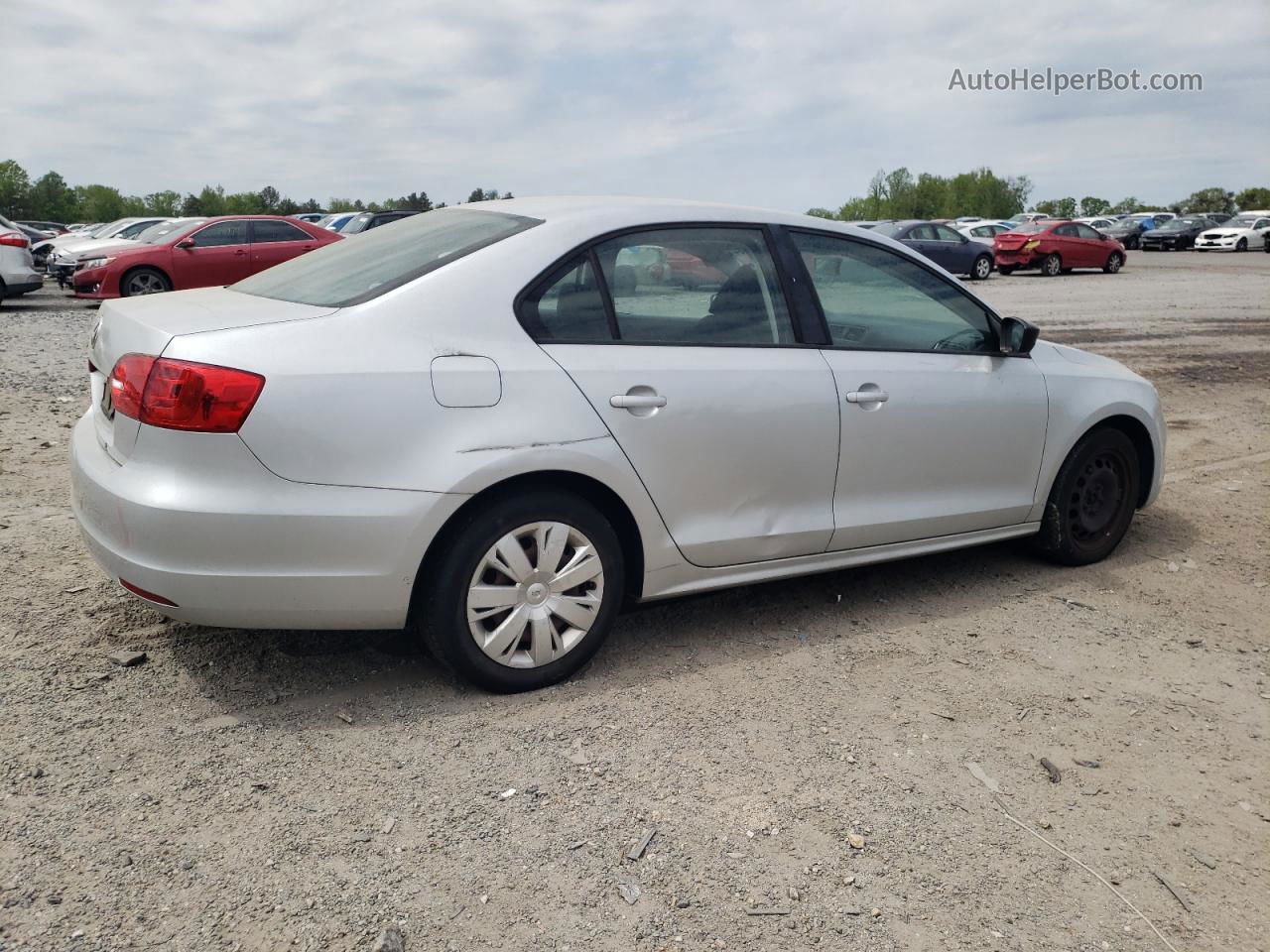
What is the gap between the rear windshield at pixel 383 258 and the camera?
3.64m

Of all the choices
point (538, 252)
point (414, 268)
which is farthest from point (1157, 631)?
point (414, 268)

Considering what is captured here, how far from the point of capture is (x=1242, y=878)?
9.28 feet

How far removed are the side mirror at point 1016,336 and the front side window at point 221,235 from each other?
47.8 ft

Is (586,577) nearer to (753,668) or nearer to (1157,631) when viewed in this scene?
(753,668)

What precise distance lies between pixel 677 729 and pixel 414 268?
5.67 ft

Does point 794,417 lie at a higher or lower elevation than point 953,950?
higher

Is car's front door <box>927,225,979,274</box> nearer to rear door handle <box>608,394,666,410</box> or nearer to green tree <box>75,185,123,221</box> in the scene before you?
rear door handle <box>608,394,666,410</box>

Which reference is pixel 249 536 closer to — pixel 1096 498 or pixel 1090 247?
pixel 1096 498

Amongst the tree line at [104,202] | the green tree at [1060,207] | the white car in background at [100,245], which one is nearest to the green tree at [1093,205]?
the green tree at [1060,207]

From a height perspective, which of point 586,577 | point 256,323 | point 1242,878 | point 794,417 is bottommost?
point 1242,878

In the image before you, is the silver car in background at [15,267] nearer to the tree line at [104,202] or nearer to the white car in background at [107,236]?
the white car in background at [107,236]

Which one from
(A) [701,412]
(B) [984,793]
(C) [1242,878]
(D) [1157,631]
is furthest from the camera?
(D) [1157,631]

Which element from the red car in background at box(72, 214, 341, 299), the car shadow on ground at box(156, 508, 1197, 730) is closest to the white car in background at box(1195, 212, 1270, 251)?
the red car in background at box(72, 214, 341, 299)

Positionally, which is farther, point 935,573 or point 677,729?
point 935,573
